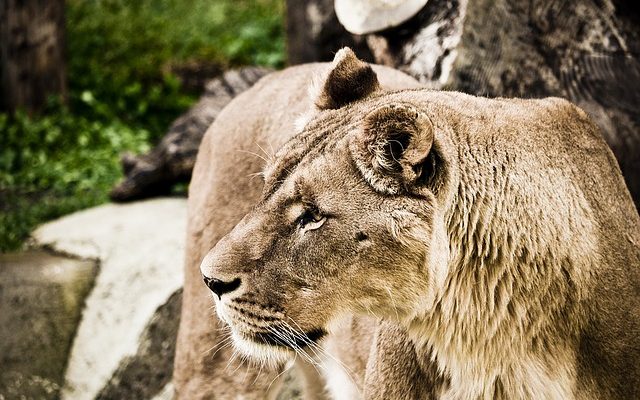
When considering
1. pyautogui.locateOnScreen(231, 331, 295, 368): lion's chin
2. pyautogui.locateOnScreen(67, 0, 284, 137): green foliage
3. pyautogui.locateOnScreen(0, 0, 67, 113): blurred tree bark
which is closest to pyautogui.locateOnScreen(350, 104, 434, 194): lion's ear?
pyautogui.locateOnScreen(231, 331, 295, 368): lion's chin

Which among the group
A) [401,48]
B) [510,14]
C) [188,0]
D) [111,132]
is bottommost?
[188,0]

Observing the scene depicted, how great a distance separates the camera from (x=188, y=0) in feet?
43.8

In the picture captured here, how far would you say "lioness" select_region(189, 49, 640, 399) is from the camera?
2.94 meters

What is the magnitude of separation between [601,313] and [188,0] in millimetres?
11128

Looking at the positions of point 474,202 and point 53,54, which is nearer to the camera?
point 474,202

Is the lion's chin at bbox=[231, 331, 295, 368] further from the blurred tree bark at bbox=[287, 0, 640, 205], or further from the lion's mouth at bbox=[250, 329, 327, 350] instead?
the blurred tree bark at bbox=[287, 0, 640, 205]

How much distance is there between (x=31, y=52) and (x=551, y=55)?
600 cm

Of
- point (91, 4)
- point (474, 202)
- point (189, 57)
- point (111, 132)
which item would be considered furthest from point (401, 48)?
point (91, 4)

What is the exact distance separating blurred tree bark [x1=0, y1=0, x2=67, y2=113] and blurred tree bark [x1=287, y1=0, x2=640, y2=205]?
17.6 ft

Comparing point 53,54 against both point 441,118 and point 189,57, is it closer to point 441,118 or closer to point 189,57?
point 189,57

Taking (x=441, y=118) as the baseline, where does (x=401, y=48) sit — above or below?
below

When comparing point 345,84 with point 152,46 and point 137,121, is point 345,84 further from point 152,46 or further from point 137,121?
point 152,46

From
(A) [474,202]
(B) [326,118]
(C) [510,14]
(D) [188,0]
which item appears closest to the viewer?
(A) [474,202]

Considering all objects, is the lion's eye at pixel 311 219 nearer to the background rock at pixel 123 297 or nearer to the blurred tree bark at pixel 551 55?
the blurred tree bark at pixel 551 55
